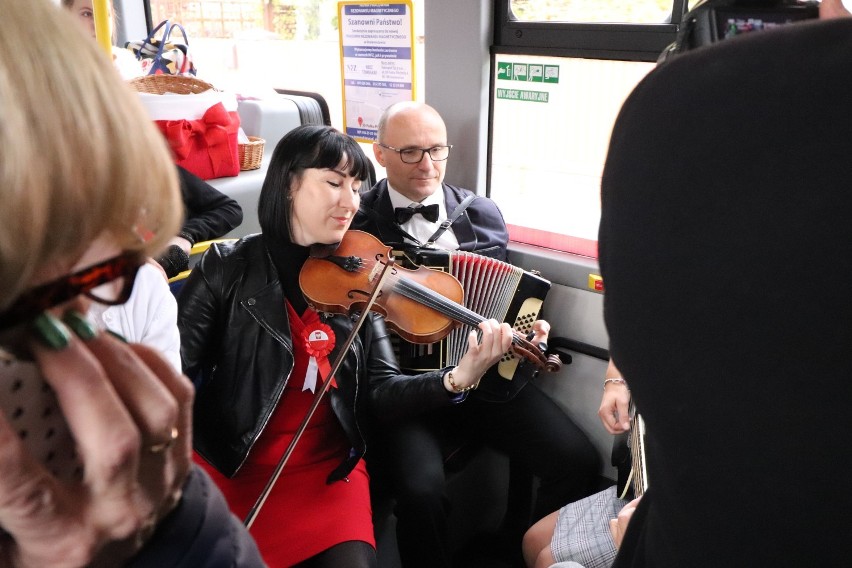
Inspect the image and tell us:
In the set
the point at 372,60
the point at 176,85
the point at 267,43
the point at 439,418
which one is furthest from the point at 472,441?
the point at 267,43

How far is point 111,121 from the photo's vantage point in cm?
47

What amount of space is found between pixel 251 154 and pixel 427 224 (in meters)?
1.08

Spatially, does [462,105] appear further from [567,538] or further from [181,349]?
[567,538]

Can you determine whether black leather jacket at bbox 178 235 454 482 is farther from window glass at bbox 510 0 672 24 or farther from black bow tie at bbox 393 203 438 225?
window glass at bbox 510 0 672 24

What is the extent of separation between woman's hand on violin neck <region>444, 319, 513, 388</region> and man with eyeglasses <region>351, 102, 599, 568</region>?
8 cm

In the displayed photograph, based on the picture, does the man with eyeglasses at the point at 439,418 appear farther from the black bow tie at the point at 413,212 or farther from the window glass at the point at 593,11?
the window glass at the point at 593,11

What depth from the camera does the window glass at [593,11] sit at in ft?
7.82

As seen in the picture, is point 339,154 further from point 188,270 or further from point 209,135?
point 209,135

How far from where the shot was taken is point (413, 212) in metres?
2.58

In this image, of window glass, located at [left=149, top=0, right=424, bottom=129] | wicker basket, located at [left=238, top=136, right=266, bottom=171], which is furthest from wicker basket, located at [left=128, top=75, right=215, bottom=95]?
window glass, located at [left=149, top=0, right=424, bottom=129]

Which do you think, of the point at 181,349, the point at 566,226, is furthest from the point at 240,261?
the point at 566,226

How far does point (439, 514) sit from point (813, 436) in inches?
67.0

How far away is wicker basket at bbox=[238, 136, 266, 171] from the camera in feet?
10.4

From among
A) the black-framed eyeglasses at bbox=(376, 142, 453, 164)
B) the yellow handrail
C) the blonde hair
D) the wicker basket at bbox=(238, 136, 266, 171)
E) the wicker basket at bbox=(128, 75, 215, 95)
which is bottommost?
the wicker basket at bbox=(238, 136, 266, 171)
